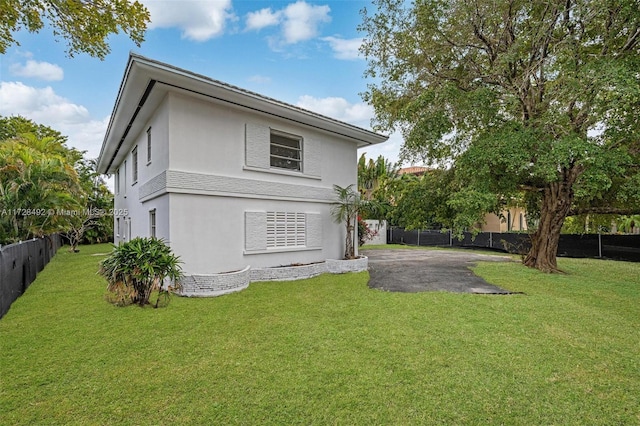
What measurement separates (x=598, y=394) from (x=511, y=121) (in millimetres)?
8435

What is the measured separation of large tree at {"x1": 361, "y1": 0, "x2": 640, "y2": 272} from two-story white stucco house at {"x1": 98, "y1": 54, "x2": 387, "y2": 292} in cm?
258

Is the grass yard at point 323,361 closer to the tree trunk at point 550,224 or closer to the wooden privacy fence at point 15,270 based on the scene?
the wooden privacy fence at point 15,270

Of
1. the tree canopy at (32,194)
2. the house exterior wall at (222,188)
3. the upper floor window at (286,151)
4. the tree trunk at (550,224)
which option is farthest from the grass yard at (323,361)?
the tree canopy at (32,194)

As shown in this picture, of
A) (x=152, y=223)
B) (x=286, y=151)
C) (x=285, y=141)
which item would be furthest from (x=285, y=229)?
(x=152, y=223)

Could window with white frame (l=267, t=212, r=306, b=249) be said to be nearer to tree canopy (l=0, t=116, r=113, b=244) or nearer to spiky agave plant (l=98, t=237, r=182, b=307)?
spiky agave plant (l=98, t=237, r=182, b=307)

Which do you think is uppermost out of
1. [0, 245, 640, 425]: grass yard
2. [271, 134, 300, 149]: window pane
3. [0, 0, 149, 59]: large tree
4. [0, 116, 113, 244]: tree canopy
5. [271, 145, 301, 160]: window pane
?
[0, 0, 149, 59]: large tree

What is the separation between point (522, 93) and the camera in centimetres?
970

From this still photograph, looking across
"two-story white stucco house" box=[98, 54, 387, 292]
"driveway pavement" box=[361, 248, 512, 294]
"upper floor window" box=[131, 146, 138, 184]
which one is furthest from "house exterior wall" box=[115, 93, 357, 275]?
"driveway pavement" box=[361, 248, 512, 294]

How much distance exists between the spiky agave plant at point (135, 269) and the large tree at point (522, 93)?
7854 millimetres

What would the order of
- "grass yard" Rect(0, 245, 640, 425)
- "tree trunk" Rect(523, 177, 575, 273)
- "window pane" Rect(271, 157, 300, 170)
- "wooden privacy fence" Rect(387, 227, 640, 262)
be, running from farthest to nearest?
1. "wooden privacy fence" Rect(387, 227, 640, 262)
2. "tree trunk" Rect(523, 177, 575, 273)
3. "window pane" Rect(271, 157, 300, 170)
4. "grass yard" Rect(0, 245, 640, 425)

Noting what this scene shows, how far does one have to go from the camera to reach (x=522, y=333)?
5141mm

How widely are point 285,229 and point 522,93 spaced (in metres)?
8.30

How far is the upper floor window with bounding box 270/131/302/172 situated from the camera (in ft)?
32.9

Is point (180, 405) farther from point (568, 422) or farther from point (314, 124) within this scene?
point (314, 124)
